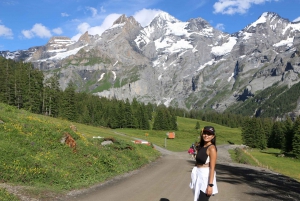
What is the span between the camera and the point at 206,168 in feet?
28.0

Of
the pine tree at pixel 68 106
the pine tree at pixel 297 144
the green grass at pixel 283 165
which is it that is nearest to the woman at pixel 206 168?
the green grass at pixel 283 165

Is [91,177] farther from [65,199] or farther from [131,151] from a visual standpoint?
[131,151]

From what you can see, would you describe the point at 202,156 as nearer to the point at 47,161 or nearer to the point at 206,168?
the point at 206,168

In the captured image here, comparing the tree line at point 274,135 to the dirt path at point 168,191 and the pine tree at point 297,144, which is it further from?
the dirt path at point 168,191

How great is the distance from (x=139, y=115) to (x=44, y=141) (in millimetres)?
101487

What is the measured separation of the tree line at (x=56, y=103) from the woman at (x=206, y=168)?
8143 centimetres

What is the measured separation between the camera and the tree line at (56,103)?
274 ft

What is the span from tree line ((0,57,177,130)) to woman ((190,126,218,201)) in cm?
8143

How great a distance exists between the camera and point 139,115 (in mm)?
120688

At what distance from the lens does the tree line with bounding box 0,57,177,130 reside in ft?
274

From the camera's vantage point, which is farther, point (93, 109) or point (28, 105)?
point (93, 109)

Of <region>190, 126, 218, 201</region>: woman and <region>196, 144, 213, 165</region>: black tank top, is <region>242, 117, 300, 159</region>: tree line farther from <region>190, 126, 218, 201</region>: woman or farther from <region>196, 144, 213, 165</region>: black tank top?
<region>196, 144, 213, 165</region>: black tank top

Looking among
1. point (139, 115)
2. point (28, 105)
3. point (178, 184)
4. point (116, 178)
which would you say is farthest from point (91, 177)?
point (139, 115)

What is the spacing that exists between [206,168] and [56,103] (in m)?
94.8
